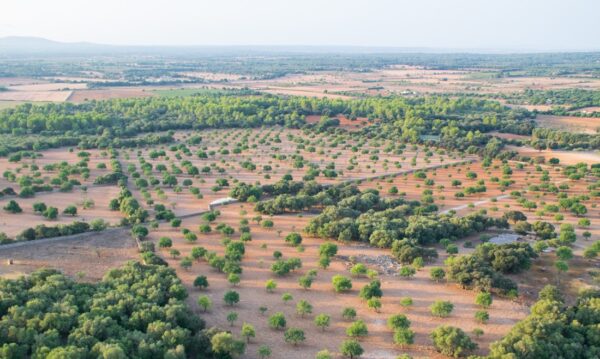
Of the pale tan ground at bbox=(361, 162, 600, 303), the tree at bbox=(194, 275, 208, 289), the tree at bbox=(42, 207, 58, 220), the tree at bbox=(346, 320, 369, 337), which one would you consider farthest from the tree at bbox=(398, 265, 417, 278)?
the tree at bbox=(42, 207, 58, 220)

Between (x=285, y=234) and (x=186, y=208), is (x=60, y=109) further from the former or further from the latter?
(x=285, y=234)

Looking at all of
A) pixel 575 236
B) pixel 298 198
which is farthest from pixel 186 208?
pixel 575 236

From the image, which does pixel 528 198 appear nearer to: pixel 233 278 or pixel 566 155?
pixel 566 155

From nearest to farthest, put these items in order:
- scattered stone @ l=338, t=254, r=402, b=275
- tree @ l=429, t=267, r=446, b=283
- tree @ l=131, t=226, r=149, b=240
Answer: tree @ l=429, t=267, r=446, b=283 → scattered stone @ l=338, t=254, r=402, b=275 → tree @ l=131, t=226, r=149, b=240

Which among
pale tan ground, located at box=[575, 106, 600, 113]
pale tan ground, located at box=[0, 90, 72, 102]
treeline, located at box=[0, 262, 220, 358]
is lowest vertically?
treeline, located at box=[0, 262, 220, 358]

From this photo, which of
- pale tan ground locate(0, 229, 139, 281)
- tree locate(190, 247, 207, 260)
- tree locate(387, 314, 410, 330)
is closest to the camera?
tree locate(387, 314, 410, 330)

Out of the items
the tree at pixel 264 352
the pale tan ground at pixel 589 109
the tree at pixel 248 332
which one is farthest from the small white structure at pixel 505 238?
the pale tan ground at pixel 589 109

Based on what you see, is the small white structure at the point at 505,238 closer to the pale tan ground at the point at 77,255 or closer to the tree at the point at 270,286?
the tree at the point at 270,286

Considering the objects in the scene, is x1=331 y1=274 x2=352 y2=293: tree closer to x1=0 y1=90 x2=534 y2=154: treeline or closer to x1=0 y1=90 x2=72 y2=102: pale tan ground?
x1=0 y1=90 x2=534 y2=154: treeline
